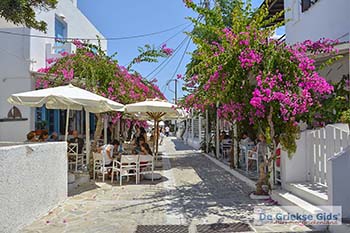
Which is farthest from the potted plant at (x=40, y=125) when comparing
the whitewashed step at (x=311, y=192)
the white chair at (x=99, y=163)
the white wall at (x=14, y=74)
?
the whitewashed step at (x=311, y=192)

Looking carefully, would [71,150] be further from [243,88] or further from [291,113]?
[291,113]

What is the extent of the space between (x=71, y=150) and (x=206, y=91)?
20.0 feet

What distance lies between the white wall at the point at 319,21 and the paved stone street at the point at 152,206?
609cm

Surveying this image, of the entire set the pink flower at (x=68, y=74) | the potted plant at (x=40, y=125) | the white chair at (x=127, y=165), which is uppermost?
the pink flower at (x=68, y=74)

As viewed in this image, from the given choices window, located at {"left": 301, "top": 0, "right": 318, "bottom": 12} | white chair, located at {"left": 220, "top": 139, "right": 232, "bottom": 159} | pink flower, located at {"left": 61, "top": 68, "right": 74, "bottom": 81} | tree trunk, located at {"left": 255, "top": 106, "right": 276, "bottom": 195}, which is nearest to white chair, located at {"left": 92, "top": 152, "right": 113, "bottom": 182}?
pink flower, located at {"left": 61, "top": 68, "right": 74, "bottom": 81}

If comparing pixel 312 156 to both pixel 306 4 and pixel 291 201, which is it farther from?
pixel 306 4

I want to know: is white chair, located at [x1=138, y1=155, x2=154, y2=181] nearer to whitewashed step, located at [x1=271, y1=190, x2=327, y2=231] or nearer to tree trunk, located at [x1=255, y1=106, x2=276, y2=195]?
tree trunk, located at [x1=255, y1=106, x2=276, y2=195]

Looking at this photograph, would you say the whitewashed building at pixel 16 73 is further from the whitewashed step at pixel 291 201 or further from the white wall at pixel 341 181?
the white wall at pixel 341 181

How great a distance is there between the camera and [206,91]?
27.8 ft

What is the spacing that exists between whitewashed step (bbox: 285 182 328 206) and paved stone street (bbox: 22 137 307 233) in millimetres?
762

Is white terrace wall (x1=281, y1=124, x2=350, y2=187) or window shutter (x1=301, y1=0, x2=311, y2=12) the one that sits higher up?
window shutter (x1=301, y1=0, x2=311, y2=12)

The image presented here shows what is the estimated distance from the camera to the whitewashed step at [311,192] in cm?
636

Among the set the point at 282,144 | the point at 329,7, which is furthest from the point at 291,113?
the point at 329,7

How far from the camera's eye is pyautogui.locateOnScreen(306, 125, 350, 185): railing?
6.41 metres
